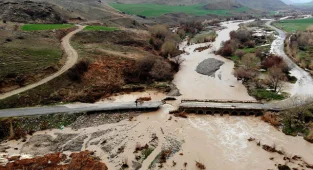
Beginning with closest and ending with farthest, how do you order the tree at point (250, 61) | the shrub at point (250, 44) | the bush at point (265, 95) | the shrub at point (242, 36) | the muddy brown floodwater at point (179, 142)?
the muddy brown floodwater at point (179, 142) < the bush at point (265, 95) < the tree at point (250, 61) < the shrub at point (250, 44) < the shrub at point (242, 36)

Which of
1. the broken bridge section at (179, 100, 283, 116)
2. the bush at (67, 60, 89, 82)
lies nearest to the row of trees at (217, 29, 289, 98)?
the broken bridge section at (179, 100, 283, 116)

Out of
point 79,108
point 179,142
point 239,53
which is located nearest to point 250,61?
point 239,53

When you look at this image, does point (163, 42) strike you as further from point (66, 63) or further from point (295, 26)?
point (295, 26)

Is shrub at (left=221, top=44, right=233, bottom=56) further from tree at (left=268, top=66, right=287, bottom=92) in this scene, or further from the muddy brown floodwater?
the muddy brown floodwater

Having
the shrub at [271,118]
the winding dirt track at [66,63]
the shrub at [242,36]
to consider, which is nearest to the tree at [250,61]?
the shrub at [242,36]

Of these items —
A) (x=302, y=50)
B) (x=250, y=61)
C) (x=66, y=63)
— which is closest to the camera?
(x=66, y=63)

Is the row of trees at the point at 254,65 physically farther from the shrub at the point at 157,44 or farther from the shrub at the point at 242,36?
the shrub at the point at 157,44

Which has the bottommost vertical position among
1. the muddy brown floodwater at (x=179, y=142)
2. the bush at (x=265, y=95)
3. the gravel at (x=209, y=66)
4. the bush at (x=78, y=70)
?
the muddy brown floodwater at (x=179, y=142)
